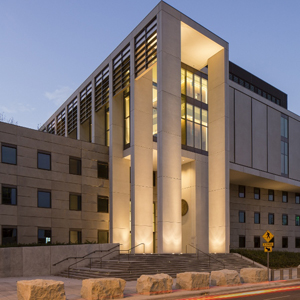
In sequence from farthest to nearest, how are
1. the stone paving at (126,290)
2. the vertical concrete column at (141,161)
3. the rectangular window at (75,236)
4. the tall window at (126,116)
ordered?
the tall window at (126,116) → the rectangular window at (75,236) → the vertical concrete column at (141,161) → the stone paving at (126,290)

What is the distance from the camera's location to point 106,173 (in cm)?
3725

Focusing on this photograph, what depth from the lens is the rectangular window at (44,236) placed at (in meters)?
32.2

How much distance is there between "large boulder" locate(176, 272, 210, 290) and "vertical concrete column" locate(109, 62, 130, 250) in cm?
1600

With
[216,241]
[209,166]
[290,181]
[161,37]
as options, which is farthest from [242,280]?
[290,181]

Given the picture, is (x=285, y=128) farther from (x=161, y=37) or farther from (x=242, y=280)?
(x=242, y=280)

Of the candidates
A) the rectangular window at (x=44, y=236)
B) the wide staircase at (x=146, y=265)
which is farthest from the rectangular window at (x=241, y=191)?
the rectangular window at (x=44, y=236)

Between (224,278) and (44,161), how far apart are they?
19031 millimetres

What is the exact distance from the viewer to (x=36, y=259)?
25438 mm

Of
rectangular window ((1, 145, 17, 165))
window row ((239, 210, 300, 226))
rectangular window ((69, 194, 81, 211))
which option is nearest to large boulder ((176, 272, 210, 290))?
rectangular window ((69, 194, 81, 211))

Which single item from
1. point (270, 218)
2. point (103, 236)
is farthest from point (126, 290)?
point (270, 218)

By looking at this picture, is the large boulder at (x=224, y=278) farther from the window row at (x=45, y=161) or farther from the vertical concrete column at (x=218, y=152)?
the window row at (x=45, y=161)

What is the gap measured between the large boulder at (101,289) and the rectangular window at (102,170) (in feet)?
67.8

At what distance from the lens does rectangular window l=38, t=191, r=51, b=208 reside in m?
32.7

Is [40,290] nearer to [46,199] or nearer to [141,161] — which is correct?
[46,199]
